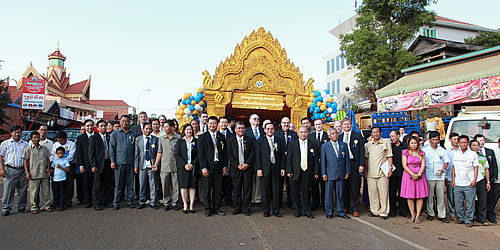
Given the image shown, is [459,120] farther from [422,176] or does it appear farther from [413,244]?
[413,244]

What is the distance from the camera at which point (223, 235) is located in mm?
4676

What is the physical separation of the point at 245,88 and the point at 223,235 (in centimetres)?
724

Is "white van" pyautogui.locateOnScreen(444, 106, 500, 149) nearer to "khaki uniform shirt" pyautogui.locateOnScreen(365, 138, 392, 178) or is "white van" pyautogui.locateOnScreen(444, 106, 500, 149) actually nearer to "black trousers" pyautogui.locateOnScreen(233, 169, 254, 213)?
"khaki uniform shirt" pyautogui.locateOnScreen(365, 138, 392, 178)

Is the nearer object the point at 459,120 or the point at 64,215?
the point at 64,215

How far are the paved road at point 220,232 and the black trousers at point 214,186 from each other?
0.27 m

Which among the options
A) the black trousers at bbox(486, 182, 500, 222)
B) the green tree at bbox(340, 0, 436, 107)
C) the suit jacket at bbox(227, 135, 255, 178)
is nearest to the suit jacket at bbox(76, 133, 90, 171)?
the suit jacket at bbox(227, 135, 255, 178)

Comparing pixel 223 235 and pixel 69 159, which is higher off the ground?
pixel 69 159

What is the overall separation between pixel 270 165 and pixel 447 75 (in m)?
12.3

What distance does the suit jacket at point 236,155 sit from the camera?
243 inches

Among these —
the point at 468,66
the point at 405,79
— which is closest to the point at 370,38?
the point at 405,79

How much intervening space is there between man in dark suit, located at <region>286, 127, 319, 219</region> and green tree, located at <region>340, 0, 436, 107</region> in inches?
569

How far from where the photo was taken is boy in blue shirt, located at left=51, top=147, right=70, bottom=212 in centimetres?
634

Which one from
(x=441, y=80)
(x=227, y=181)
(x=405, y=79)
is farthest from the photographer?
(x=405, y=79)

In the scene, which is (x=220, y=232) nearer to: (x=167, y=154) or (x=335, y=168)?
(x=167, y=154)
